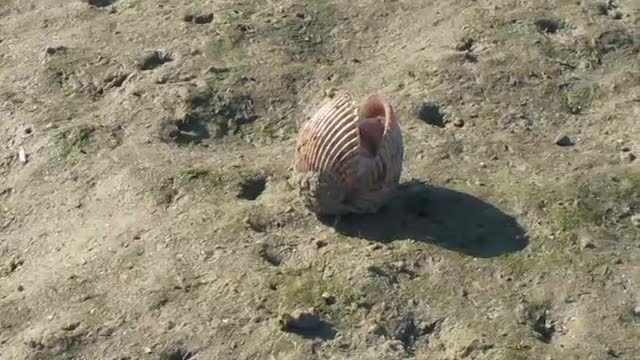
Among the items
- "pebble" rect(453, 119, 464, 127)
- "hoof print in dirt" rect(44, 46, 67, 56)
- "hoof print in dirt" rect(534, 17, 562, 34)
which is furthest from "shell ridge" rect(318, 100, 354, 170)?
"hoof print in dirt" rect(44, 46, 67, 56)

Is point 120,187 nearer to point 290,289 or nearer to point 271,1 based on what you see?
point 290,289

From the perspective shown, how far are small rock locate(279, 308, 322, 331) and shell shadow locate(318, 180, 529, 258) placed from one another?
0.50m

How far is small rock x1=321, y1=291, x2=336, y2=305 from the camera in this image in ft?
16.3

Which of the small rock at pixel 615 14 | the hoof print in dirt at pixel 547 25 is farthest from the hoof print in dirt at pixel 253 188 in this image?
the small rock at pixel 615 14

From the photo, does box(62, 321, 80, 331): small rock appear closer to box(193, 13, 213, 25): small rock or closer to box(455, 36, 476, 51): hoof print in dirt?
box(193, 13, 213, 25): small rock

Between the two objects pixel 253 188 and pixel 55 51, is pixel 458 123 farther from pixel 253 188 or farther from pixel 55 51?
pixel 55 51

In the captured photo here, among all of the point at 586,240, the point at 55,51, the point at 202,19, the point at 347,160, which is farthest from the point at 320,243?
the point at 55,51

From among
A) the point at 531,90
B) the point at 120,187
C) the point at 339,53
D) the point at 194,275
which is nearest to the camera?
the point at 194,275

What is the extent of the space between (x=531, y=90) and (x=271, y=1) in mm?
1374

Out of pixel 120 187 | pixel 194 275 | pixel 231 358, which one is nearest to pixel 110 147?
pixel 120 187

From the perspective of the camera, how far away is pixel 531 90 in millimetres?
6117

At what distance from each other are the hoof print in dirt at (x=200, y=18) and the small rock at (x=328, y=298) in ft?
6.90

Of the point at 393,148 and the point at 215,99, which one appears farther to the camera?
the point at 215,99

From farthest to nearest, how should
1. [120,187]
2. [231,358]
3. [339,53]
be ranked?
[339,53] → [120,187] → [231,358]
